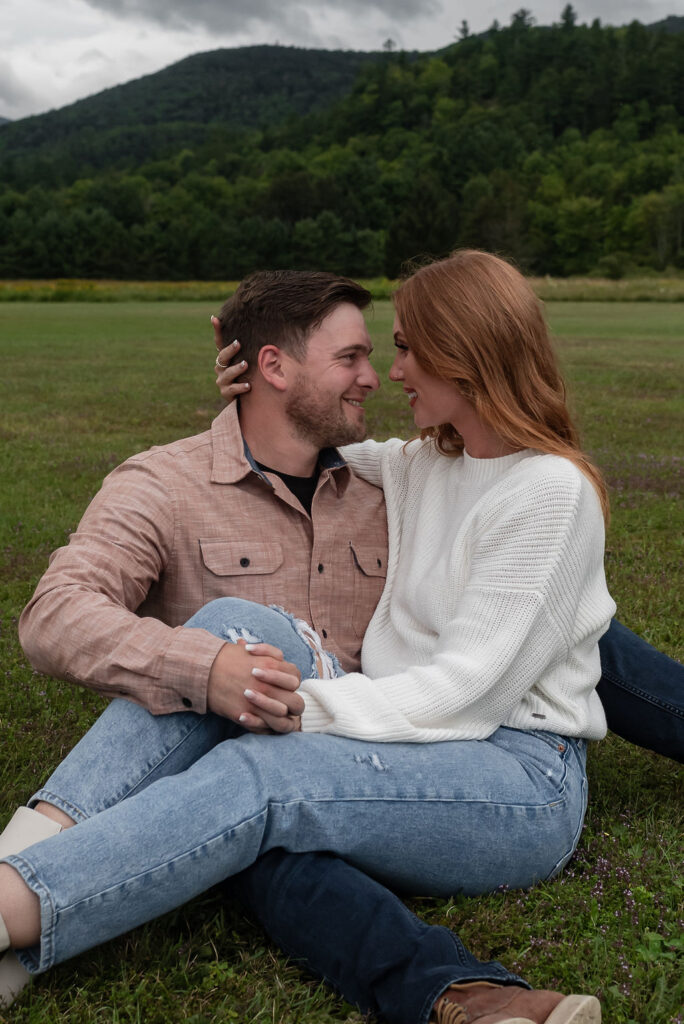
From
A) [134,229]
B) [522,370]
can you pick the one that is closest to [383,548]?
[522,370]

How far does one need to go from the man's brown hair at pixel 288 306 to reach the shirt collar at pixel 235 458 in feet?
0.91

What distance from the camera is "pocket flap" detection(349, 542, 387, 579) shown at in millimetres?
4020

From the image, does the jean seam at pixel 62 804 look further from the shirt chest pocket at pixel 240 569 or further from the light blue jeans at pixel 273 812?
the shirt chest pocket at pixel 240 569

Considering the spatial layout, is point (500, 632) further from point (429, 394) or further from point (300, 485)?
point (300, 485)

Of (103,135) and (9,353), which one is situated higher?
(103,135)

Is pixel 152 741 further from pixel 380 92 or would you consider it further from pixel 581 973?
pixel 380 92

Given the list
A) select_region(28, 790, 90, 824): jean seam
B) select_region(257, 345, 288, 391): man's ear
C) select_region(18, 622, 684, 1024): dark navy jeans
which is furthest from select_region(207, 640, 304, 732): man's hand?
select_region(257, 345, 288, 391): man's ear

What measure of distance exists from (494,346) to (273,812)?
1.62m

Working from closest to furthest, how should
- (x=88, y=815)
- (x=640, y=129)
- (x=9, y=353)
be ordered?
1. (x=88, y=815)
2. (x=9, y=353)
3. (x=640, y=129)

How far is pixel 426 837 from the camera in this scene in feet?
9.53

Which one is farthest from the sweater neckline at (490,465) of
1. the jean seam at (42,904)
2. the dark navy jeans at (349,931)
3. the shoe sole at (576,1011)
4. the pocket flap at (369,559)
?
the jean seam at (42,904)

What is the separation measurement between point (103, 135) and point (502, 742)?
19102 centimetres

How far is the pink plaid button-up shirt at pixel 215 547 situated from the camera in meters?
3.39

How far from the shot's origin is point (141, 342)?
2798cm
